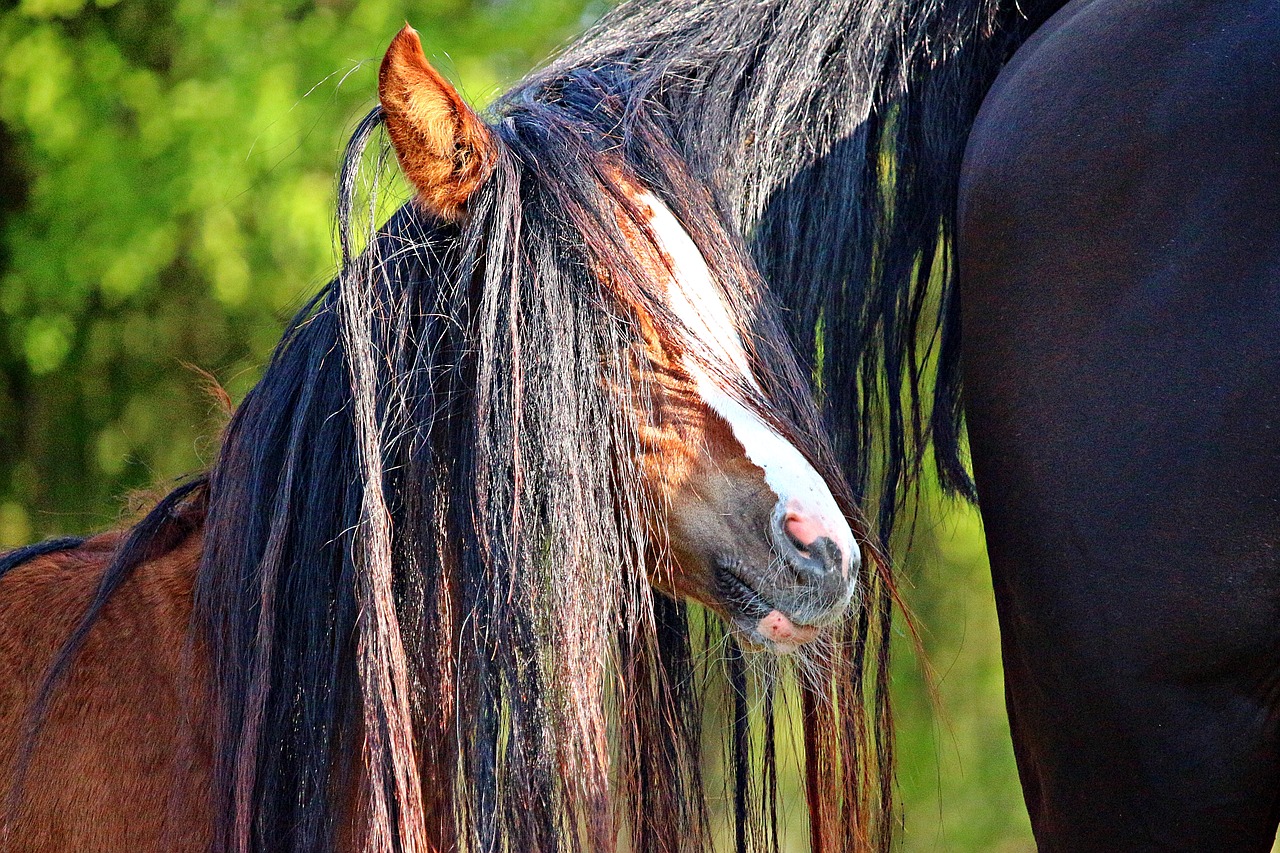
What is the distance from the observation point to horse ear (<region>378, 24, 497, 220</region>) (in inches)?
44.9

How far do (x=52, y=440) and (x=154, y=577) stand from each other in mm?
3090

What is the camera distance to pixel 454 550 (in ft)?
4.24

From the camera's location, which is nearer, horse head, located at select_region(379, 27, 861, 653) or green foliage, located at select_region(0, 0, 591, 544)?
horse head, located at select_region(379, 27, 861, 653)

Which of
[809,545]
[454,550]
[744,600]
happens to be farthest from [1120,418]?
[454,550]

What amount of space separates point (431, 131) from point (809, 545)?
62 cm

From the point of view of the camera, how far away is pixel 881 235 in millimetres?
1609

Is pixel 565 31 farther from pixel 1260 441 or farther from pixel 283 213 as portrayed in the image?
pixel 1260 441

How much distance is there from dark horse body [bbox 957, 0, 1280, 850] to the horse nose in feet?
0.72

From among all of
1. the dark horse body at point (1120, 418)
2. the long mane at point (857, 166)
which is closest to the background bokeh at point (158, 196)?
the long mane at point (857, 166)

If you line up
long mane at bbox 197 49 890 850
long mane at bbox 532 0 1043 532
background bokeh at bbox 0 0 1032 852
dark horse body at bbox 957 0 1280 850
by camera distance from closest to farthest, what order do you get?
dark horse body at bbox 957 0 1280 850
long mane at bbox 197 49 890 850
long mane at bbox 532 0 1043 532
background bokeh at bbox 0 0 1032 852

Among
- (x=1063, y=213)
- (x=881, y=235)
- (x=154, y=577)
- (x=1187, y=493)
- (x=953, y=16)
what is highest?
(x=953, y=16)

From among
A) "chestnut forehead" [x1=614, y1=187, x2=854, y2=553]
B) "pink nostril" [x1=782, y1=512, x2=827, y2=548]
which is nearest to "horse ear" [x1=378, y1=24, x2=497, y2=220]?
"chestnut forehead" [x1=614, y1=187, x2=854, y2=553]

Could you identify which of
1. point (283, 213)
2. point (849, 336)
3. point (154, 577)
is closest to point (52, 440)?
point (283, 213)

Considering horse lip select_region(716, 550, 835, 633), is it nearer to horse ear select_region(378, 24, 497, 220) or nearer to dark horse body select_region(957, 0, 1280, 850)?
dark horse body select_region(957, 0, 1280, 850)
